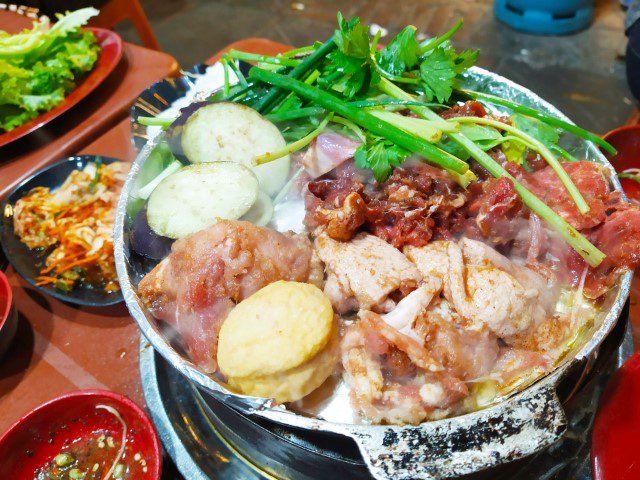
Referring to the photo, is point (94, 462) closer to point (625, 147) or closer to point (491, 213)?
point (491, 213)

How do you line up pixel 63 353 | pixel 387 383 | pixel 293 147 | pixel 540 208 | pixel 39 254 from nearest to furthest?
pixel 387 383 < pixel 540 208 < pixel 293 147 < pixel 63 353 < pixel 39 254

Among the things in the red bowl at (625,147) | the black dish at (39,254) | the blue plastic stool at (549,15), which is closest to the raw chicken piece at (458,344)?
the black dish at (39,254)

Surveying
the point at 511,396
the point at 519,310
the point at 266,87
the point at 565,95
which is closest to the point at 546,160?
the point at 519,310

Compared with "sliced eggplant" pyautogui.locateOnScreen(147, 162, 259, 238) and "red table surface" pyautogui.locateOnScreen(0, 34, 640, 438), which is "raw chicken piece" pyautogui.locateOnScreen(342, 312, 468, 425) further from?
"red table surface" pyautogui.locateOnScreen(0, 34, 640, 438)

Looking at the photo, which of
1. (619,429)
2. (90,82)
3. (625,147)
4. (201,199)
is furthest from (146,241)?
(625,147)

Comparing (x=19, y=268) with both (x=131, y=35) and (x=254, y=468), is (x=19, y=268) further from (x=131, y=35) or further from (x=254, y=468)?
(x=131, y=35)
